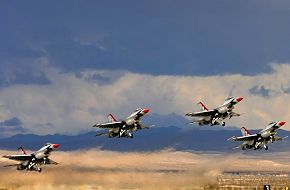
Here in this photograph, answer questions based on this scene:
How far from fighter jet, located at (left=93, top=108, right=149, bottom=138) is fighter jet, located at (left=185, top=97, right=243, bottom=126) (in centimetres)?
1360

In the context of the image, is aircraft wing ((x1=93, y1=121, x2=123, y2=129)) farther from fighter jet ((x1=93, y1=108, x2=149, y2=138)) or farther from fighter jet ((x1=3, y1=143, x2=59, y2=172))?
fighter jet ((x1=3, y1=143, x2=59, y2=172))

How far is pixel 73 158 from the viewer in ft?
652

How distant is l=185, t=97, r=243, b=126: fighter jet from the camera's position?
6447 inches

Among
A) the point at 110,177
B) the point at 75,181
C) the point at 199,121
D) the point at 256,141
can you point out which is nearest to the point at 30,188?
the point at 75,181

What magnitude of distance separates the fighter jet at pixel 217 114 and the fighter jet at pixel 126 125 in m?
13.6

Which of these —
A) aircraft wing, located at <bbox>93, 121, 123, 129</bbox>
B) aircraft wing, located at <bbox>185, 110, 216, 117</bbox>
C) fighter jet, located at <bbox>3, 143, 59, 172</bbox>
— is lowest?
fighter jet, located at <bbox>3, 143, 59, 172</bbox>

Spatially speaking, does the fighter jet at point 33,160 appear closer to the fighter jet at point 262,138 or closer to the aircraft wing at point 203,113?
the aircraft wing at point 203,113

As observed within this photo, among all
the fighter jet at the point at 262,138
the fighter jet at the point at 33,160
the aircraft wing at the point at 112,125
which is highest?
the aircraft wing at the point at 112,125

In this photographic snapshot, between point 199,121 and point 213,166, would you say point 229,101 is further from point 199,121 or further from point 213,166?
point 213,166

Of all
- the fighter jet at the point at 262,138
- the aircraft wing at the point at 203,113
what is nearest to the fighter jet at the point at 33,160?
the aircraft wing at the point at 203,113

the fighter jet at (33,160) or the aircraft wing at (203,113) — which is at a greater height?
the aircraft wing at (203,113)

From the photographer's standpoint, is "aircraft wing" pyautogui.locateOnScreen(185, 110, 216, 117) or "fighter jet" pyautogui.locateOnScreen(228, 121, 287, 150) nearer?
"fighter jet" pyautogui.locateOnScreen(228, 121, 287, 150)

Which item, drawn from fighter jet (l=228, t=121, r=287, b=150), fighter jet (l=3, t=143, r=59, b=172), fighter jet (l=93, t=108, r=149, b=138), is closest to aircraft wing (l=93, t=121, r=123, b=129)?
fighter jet (l=93, t=108, r=149, b=138)

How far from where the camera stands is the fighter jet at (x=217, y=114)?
537 ft
